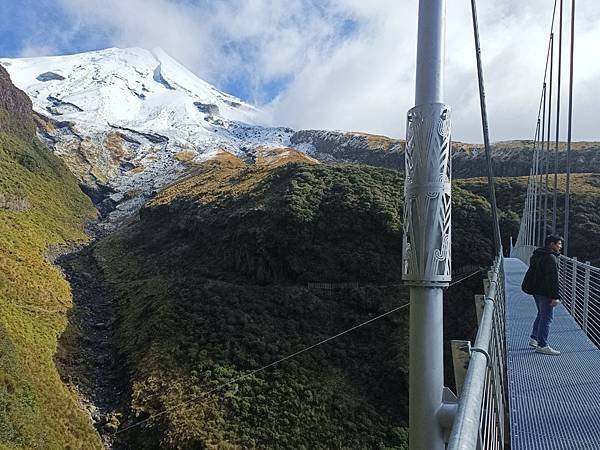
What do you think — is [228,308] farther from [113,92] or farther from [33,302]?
[113,92]

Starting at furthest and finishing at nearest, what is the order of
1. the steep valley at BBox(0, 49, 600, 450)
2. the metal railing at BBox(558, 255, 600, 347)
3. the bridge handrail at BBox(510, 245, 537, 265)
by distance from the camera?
the bridge handrail at BBox(510, 245, 537, 265) < the steep valley at BBox(0, 49, 600, 450) < the metal railing at BBox(558, 255, 600, 347)

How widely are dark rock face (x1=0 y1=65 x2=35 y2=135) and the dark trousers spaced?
2627 inches

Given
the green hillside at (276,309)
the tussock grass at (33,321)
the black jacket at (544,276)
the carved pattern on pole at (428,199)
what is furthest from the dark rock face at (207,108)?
the carved pattern on pole at (428,199)

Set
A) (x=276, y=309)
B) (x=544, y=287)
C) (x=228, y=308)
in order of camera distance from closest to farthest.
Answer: (x=544, y=287), (x=228, y=308), (x=276, y=309)

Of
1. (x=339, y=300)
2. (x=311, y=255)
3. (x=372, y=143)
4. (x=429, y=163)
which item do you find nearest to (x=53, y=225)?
(x=311, y=255)

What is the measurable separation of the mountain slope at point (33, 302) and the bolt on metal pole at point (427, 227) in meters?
15.0

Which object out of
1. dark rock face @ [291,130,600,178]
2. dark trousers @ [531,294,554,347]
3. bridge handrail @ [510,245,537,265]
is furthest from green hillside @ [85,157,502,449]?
dark trousers @ [531,294,554,347]

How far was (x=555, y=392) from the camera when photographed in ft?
15.5

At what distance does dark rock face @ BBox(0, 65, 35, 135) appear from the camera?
62.3m

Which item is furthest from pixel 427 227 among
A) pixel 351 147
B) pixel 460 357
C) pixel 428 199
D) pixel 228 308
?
pixel 351 147

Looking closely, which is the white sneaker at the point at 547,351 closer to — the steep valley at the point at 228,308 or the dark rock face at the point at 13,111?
the steep valley at the point at 228,308

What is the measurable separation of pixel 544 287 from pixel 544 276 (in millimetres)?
148

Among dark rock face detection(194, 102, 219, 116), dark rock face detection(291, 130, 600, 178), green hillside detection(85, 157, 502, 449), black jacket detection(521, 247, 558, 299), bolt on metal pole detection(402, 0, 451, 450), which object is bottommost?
green hillside detection(85, 157, 502, 449)

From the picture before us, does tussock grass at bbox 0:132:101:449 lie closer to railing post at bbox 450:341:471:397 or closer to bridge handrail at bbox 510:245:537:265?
railing post at bbox 450:341:471:397
